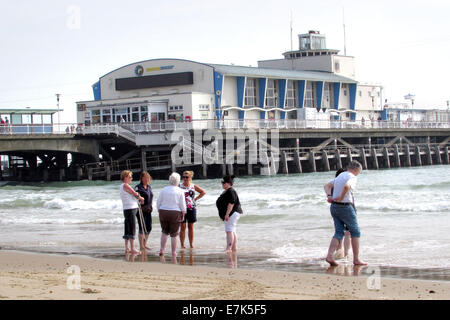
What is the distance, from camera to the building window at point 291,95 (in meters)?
59.7

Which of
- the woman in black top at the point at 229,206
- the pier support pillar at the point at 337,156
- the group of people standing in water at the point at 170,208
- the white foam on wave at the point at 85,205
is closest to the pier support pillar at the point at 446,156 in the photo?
the pier support pillar at the point at 337,156

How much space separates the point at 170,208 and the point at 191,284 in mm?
3231

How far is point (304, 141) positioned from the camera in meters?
57.1

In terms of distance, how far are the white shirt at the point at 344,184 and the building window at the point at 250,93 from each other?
45.5 metres

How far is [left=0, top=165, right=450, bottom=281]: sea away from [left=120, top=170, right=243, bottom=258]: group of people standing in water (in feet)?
1.05

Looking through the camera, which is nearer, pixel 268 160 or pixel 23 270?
pixel 23 270

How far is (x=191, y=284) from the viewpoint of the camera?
8.64 metres

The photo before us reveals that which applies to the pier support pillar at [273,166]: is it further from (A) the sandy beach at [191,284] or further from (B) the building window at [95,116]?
(A) the sandy beach at [191,284]

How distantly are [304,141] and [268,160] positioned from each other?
936 cm

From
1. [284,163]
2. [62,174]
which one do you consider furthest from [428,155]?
[62,174]

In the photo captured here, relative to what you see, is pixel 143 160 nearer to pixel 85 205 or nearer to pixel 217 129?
pixel 217 129
